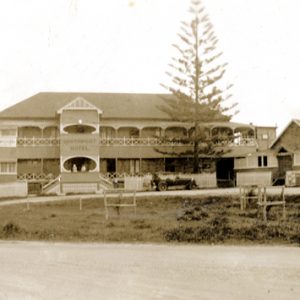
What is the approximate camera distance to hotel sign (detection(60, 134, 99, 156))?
43.5 m

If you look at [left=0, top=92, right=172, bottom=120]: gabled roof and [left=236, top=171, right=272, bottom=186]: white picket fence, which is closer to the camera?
[left=236, top=171, right=272, bottom=186]: white picket fence

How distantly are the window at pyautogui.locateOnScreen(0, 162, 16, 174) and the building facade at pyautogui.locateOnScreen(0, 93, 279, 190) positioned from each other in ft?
0.25

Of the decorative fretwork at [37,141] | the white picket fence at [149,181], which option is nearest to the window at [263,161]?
the white picket fence at [149,181]

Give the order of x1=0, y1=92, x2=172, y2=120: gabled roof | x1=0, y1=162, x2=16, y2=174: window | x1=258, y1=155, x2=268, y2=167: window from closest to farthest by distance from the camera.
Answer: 1. x1=0, y1=162, x2=16, y2=174: window
2. x1=0, y1=92, x2=172, y2=120: gabled roof
3. x1=258, y1=155, x2=268, y2=167: window

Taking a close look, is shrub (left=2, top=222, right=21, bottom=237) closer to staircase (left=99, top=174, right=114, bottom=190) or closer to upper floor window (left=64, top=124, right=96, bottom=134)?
staircase (left=99, top=174, right=114, bottom=190)

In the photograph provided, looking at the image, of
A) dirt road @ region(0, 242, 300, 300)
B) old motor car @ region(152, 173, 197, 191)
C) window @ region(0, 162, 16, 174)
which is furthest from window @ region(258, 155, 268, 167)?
dirt road @ region(0, 242, 300, 300)

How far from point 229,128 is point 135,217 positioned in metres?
26.8

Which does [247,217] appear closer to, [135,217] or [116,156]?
[135,217]

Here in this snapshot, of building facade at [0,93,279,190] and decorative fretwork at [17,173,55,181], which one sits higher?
building facade at [0,93,279,190]

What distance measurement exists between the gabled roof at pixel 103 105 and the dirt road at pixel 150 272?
102 ft

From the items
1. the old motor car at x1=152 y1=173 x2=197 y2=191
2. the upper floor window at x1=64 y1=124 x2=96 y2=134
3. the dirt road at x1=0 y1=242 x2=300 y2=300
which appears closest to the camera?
the dirt road at x1=0 y1=242 x2=300 y2=300

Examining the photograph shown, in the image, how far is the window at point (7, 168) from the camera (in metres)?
43.8

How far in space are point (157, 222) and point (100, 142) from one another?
2503cm

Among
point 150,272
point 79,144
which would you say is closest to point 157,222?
point 150,272
